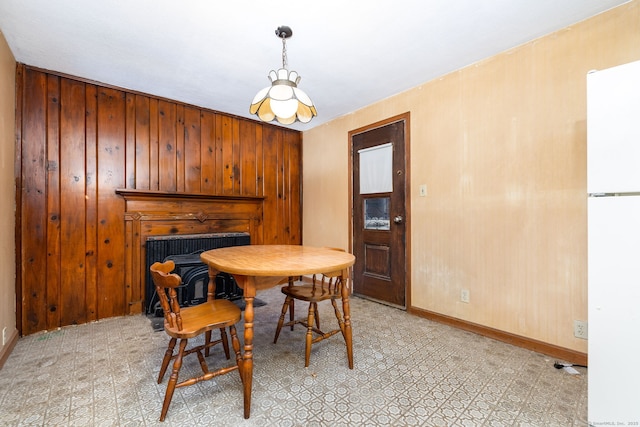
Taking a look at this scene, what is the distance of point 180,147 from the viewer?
3.34 meters

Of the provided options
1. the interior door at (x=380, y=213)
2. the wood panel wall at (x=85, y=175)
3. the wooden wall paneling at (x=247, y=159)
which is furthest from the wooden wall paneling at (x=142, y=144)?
the interior door at (x=380, y=213)

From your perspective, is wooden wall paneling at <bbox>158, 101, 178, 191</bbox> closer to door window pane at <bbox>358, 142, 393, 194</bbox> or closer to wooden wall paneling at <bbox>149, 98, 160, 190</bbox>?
wooden wall paneling at <bbox>149, 98, 160, 190</bbox>

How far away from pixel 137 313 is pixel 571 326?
12.6 feet

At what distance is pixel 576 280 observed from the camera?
1987mm

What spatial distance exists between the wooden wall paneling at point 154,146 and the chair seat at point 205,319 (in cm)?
193

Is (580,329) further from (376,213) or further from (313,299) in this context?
(376,213)

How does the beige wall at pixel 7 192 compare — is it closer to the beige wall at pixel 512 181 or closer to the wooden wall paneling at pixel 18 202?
the wooden wall paneling at pixel 18 202

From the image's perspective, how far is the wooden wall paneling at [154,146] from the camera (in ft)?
10.3

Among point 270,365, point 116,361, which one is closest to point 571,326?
point 270,365

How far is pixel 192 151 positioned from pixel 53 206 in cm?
140

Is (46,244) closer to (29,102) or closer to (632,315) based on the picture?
(29,102)

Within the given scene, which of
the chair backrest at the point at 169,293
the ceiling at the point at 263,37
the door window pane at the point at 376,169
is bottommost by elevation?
the chair backrest at the point at 169,293

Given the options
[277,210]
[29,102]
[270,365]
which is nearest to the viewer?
[270,365]

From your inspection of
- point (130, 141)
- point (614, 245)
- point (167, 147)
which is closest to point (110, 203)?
point (130, 141)
